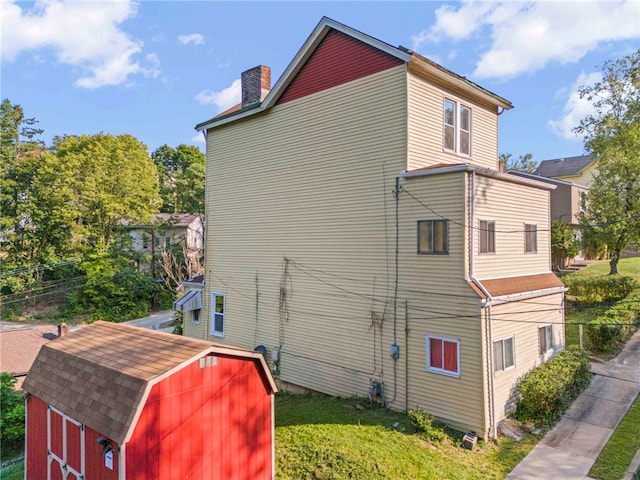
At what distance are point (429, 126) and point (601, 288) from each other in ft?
50.1

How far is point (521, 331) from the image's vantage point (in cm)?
1139

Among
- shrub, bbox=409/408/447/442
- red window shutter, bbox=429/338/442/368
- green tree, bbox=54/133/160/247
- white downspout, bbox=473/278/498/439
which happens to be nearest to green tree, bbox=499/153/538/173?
green tree, bbox=54/133/160/247

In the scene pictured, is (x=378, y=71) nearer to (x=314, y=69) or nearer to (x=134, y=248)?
(x=314, y=69)

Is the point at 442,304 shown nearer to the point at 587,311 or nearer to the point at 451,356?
the point at 451,356

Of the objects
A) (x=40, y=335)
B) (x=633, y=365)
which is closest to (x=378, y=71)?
(x=633, y=365)

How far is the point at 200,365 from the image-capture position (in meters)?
7.44

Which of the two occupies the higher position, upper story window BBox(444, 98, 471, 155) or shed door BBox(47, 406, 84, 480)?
upper story window BBox(444, 98, 471, 155)

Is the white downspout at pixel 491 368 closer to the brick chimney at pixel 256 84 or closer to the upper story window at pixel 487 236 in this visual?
the upper story window at pixel 487 236

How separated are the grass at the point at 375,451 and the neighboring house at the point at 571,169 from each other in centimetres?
4067

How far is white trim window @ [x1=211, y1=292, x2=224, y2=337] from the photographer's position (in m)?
16.5

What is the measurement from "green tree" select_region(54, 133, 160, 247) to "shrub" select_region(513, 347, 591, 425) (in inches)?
1155

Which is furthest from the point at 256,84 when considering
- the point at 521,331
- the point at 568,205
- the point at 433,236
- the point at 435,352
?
the point at 568,205

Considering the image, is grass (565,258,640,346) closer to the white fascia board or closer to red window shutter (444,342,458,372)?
the white fascia board

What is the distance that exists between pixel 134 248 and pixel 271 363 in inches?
1009
